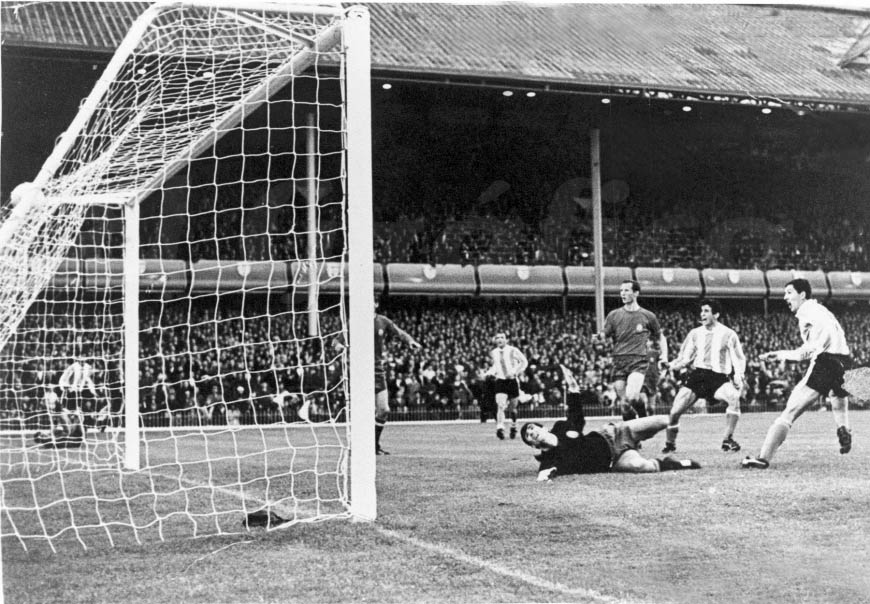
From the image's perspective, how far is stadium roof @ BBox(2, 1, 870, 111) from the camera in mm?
7145

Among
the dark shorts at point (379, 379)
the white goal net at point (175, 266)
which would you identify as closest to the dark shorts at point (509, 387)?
the white goal net at point (175, 266)

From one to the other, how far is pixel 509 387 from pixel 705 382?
3.22 meters

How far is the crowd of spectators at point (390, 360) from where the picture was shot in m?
11.0

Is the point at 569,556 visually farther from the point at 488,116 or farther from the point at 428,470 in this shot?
the point at 488,116

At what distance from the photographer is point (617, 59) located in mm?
8453

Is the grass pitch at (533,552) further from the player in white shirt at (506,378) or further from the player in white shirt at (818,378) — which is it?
the player in white shirt at (506,378)

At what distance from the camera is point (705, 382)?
7883mm

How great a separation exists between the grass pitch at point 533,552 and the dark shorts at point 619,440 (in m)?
0.28

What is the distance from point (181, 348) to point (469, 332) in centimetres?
424

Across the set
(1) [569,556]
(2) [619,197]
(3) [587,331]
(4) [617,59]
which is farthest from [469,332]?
(1) [569,556]

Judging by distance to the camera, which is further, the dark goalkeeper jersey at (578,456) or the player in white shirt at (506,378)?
the player in white shirt at (506,378)

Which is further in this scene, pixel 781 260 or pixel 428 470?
pixel 781 260

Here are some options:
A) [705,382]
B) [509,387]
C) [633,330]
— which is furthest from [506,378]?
[705,382]

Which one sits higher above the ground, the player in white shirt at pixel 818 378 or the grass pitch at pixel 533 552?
the player in white shirt at pixel 818 378
